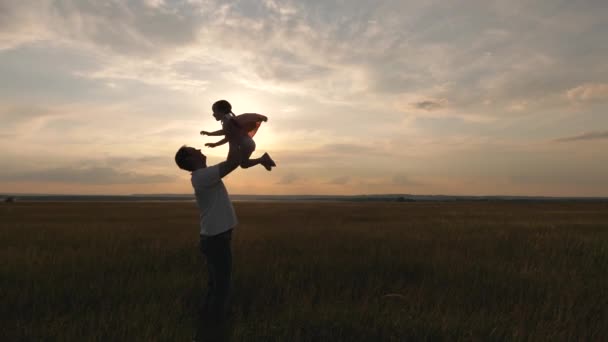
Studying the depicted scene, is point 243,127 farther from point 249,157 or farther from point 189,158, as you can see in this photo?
point 189,158

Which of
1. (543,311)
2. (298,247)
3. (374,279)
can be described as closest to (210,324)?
(374,279)

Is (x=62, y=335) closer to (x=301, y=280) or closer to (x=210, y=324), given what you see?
(x=210, y=324)

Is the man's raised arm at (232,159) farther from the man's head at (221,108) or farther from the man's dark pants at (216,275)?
the man's dark pants at (216,275)

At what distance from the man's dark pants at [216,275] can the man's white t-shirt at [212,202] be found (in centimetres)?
9

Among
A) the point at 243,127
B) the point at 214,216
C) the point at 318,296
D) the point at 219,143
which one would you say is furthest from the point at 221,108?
the point at 318,296

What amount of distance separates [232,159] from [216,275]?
1304 millimetres

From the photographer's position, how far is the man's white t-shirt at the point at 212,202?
12.3 ft

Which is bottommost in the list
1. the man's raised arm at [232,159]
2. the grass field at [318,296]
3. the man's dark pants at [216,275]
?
the grass field at [318,296]

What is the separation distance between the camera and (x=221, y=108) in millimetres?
3650

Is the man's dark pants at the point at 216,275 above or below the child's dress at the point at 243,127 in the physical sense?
below

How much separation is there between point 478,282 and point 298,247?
4.83 meters

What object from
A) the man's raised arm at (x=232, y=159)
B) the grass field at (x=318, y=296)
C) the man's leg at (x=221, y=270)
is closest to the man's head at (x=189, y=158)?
the man's raised arm at (x=232, y=159)

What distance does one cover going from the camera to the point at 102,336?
4090mm

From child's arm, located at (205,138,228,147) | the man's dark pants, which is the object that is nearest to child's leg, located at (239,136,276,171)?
child's arm, located at (205,138,228,147)
